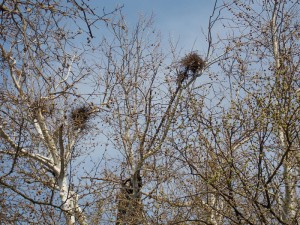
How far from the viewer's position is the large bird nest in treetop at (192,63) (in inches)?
360

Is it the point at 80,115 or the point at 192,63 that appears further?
the point at 192,63

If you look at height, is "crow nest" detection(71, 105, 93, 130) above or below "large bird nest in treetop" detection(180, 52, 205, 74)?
below

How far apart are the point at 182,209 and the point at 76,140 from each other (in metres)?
2.87

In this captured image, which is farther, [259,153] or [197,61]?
[197,61]

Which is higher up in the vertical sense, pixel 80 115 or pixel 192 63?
pixel 192 63

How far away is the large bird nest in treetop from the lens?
9156 millimetres

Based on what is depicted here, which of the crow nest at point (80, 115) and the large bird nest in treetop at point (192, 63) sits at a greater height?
the large bird nest in treetop at point (192, 63)

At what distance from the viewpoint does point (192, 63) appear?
9203mm

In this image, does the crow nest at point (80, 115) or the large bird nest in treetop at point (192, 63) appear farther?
the large bird nest in treetop at point (192, 63)

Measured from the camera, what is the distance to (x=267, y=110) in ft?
16.2

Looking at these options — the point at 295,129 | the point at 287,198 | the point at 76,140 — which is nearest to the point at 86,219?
the point at 76,140

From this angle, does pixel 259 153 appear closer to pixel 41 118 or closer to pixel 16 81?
pixel 41 118

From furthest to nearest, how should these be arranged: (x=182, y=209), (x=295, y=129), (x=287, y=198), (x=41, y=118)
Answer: (x=41, y=118) → (x=182, y=209) → (x=287, y=198) → (x=295, y=129)

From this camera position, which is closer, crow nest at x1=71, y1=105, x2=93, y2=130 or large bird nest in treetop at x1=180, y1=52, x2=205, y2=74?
crow nest at x1=71, y1=105, x2=93, y2=130
